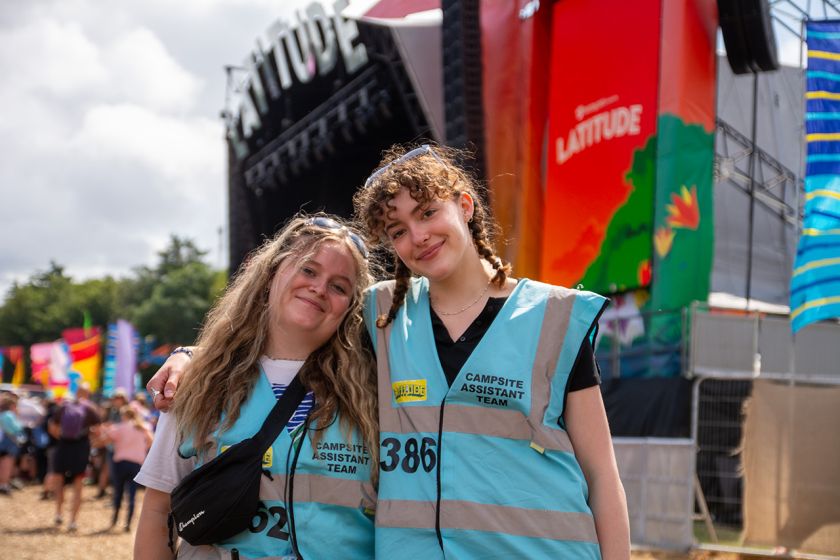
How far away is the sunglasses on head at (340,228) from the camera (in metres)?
2.56

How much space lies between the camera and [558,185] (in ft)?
39.2

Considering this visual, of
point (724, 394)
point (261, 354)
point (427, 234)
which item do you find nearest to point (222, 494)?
point (261, 354)

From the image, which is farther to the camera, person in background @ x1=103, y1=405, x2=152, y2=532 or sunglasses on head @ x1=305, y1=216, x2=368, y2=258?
person in background @ x1=103, y1=405, x2=152, y2=532

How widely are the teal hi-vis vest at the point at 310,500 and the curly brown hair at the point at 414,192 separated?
1.27 ft

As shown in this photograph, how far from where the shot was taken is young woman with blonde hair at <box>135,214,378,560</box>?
2201mm

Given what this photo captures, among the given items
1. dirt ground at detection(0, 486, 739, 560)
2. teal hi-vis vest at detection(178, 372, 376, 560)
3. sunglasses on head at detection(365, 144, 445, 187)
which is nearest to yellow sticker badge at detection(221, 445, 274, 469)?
teal hi-vis vest at detection(178, 372, 376, 560)

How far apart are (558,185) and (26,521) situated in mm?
8225

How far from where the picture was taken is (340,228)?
256cm

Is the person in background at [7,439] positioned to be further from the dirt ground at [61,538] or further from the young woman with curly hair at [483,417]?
the young woman with curly hair at [483,417]

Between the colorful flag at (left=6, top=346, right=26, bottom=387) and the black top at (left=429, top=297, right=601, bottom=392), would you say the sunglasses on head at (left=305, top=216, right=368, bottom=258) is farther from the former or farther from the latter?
the colorful flag at (left=6, top=346, right=26, bottom=387)

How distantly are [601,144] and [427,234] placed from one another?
9460mm

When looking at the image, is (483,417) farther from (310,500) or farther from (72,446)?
(72,446)

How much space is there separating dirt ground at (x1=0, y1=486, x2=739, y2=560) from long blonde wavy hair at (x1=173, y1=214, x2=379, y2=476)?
649 cm

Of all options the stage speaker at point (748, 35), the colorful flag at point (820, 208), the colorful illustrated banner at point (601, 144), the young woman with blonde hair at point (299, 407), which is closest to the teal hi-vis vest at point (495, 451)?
the young woman with blonde hair at point (299, 407)
